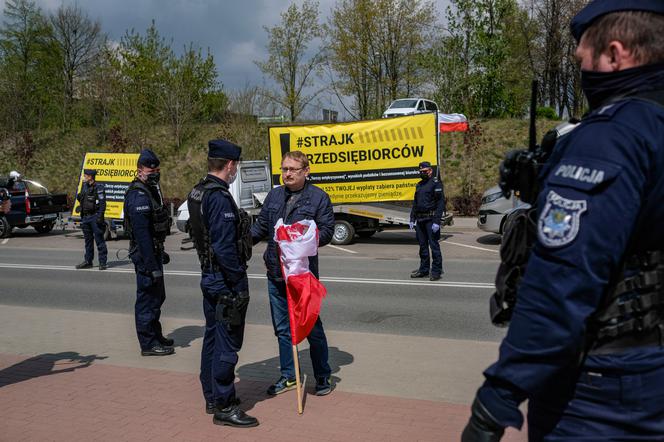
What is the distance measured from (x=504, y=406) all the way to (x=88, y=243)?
44.9ft

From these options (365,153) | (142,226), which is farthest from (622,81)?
(365,153)

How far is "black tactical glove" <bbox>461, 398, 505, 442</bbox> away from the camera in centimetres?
186

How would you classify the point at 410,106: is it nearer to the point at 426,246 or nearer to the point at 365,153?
the point at 365,153

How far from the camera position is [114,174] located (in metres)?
20.7

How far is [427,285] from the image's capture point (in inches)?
438

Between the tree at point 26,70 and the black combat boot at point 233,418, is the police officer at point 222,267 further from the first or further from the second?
the tree at point 26,70

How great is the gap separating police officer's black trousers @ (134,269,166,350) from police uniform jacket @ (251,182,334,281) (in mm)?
1686

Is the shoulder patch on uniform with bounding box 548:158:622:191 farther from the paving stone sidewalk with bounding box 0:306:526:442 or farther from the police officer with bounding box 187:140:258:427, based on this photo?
the police officer with bounding box 187:140:258:427

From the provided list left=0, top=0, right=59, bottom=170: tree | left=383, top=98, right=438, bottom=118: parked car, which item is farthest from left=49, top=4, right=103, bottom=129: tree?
left=383, top=98, right=438, bottom=118: parked car

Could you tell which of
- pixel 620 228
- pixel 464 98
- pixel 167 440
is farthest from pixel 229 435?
pixel 464 98

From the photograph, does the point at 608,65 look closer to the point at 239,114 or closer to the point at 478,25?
the point at 239,114

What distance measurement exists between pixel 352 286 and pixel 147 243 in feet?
16.7

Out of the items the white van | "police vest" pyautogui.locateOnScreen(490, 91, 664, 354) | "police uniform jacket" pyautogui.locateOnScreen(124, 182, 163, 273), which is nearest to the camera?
"police vest" pyautogui.locateOnScreen(490, 91, 664, 354)

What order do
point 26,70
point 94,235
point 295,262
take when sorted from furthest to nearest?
point 26,70, point 94,235, point 295,262
